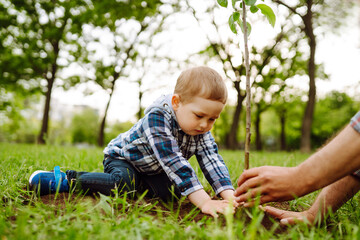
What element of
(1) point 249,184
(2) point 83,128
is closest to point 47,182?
(1) point 249,184

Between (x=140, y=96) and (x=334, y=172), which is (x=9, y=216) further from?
(x=140, y=96)

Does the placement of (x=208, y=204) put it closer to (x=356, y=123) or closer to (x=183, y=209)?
(x=183, y=209)

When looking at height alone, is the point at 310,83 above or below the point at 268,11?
above

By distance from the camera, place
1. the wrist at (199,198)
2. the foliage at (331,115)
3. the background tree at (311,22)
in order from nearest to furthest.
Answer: the wrist at (199,198) < the background tree at (311,22) < the foliage at (331,115)

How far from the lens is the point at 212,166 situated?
7.25 feet

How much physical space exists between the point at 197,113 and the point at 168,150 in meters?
0.33

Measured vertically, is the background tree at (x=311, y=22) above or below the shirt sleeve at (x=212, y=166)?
above

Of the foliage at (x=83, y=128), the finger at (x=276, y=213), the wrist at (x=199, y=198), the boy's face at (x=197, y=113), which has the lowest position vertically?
the foliage at (x=83, y=128)

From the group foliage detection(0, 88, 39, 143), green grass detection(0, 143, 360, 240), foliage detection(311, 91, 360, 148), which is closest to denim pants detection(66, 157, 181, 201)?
green grass detection(0, 143, 360, 240)

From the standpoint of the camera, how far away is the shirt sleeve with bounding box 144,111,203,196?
1.85m

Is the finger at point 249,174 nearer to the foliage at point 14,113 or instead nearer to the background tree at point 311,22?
the background tree at point 311,22

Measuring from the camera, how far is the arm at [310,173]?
119 cm

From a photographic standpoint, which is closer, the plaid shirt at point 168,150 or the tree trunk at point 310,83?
the plaid shirt at point 168,150

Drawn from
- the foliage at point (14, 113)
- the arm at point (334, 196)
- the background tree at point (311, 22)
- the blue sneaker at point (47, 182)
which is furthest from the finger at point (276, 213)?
the foliage at point (14, 113)
